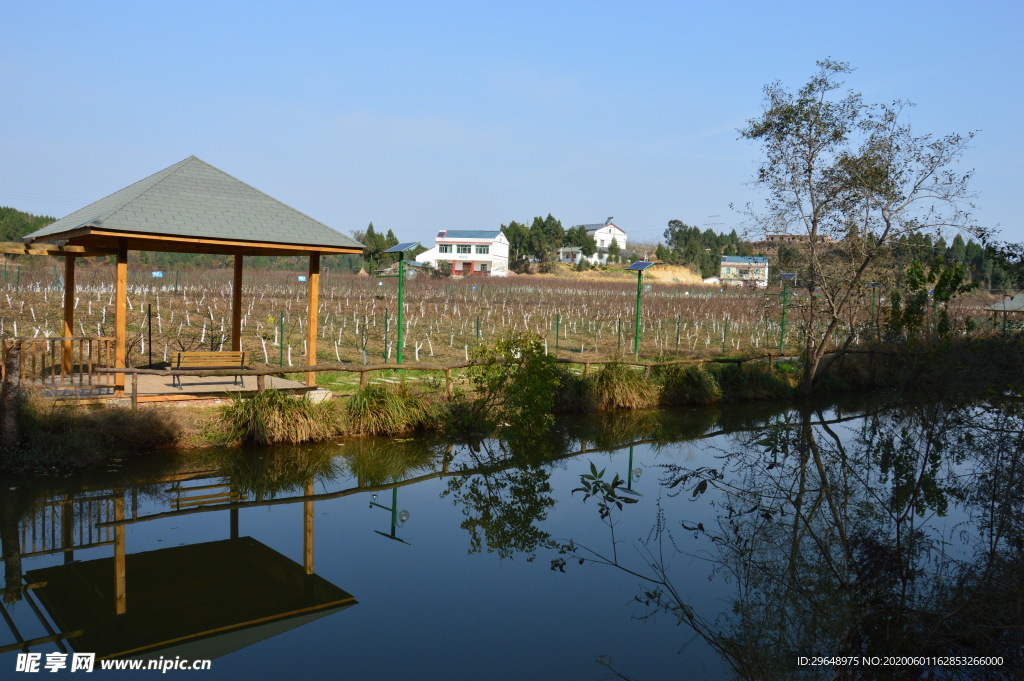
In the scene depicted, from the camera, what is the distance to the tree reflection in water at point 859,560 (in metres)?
4.54

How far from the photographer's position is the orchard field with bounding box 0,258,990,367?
59.7ft

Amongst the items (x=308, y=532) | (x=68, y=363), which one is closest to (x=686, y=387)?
(x=308, y=532)

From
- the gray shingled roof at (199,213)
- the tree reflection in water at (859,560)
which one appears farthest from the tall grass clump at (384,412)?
the tree reflection in water at (859,560)

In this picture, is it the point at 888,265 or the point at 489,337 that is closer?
the point at 888,265

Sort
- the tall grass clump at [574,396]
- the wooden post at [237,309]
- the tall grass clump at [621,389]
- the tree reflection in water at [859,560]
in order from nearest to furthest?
the tree reflection in water at [859,560] < the tall grass clump at [574,396] < the wooden post at [237,309] < the tall grass clump at [621,389]

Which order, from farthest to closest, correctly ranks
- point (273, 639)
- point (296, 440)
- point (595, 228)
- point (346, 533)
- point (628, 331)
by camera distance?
point (595, 228) < point (628, 331) < point (296, 440) < point (346, 533) < point (273, 639)

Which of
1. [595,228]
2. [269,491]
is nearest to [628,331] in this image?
[269,491]

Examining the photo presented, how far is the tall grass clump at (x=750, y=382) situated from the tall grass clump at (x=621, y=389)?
74.5 inches

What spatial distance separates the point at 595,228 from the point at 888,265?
294 feet

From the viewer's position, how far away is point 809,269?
51.5 feet

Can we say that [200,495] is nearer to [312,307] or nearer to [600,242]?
[312,307]

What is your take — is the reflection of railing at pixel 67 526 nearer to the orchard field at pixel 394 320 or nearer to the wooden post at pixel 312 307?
the wooden post at pixel 312 307

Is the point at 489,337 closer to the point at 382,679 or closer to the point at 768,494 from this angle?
the point at 768,494

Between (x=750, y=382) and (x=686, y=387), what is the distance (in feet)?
6.03
